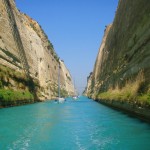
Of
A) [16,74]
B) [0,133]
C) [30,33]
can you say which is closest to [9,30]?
[16,74]

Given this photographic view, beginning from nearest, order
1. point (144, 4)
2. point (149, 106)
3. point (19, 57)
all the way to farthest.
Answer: point (149, 106)
point (144, 4)
point (19, 57)

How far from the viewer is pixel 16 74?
47344 mm

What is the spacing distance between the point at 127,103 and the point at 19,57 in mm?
34774

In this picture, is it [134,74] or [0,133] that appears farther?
[134,74]

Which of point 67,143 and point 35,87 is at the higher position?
point 35,87

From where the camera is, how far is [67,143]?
1299cm

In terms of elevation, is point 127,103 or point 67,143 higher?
point 127,103

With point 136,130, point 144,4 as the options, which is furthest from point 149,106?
point 144,4

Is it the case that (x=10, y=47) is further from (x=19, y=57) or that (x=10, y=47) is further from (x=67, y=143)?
(x=67, y=143)

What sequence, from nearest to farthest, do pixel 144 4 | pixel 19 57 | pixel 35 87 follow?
pixel 144 4 → pixel 19 57 → pixel 35 87

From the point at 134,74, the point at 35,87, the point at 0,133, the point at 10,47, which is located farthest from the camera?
the point at 35,87

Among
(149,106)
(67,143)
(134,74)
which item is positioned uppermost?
(134,74)

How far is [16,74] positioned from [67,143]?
117 ft

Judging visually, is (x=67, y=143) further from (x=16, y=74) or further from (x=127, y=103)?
(x=16, y=74)
